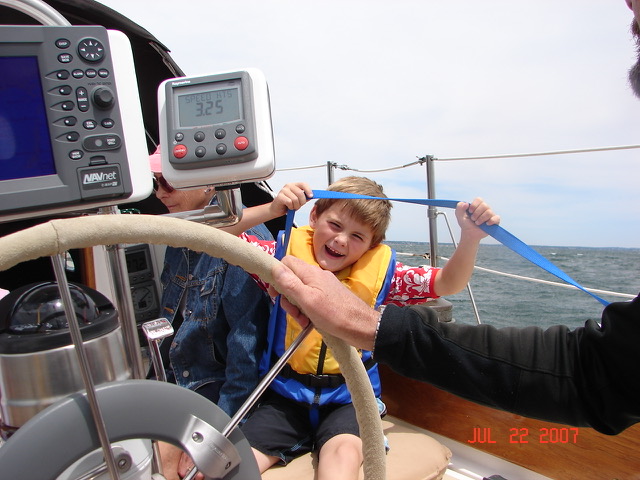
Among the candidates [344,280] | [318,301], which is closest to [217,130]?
[318,301]

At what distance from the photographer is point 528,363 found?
0.83 m

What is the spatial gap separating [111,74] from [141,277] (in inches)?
48.8

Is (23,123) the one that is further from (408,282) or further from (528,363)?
(408,282)

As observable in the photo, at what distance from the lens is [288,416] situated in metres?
1.22

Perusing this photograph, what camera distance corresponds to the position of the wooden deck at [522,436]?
1.21 metres

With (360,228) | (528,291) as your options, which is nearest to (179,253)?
(360,228)

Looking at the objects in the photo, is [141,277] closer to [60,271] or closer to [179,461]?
[179,461]

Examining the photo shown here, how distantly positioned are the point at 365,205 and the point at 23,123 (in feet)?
2.85

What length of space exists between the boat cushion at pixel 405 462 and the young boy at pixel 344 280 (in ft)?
0.10

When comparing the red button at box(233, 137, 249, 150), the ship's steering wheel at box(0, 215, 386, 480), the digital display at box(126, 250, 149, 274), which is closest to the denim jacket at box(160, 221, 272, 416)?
the digital display at box(126, 250, 149, 274)

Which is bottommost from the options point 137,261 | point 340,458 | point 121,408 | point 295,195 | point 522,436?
point 522,436

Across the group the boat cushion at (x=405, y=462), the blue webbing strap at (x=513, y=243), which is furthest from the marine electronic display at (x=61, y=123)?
the boat cushion at (x=405, y=462)

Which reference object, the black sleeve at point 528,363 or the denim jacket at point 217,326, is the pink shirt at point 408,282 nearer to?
the denim jacket at point 217,326

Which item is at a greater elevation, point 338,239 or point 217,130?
point 217,130
